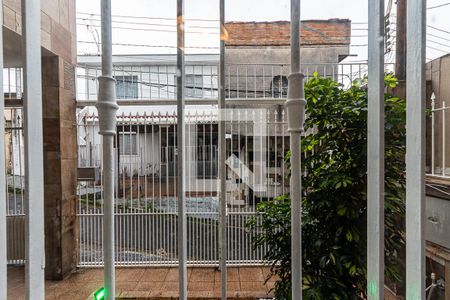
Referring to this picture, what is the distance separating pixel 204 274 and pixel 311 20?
2517 millimetres

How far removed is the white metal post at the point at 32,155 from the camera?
506 mm

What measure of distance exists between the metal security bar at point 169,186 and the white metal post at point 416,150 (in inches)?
80.8

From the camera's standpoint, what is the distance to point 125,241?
3256 millimetres

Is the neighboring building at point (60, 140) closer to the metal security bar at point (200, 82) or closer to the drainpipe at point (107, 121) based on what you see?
the metal security bar at point (200, 82)

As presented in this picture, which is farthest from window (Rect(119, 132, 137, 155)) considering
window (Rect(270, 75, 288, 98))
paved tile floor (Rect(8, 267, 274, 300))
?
window (Rect(270, 75, 288, 98))

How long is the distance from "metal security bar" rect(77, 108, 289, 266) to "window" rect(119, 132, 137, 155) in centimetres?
1

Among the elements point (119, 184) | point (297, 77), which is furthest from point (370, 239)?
point (119, 184)

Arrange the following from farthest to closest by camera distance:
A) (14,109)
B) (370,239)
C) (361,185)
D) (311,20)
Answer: (14,109) < (311,20) < (361,185) < (370,239)

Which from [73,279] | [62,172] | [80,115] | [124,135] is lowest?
[73,279]

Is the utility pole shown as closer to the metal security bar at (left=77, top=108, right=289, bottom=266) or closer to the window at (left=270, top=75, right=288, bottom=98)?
the window at (left=270, top=75, right=288, bottom=98)

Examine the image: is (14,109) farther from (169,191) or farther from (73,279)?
(73,279)

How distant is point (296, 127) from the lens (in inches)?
23.5

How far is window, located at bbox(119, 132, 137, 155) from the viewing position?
305 cm

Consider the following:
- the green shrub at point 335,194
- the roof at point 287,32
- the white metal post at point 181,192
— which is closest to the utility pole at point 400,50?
Answer: the green shrub at point 335,194
